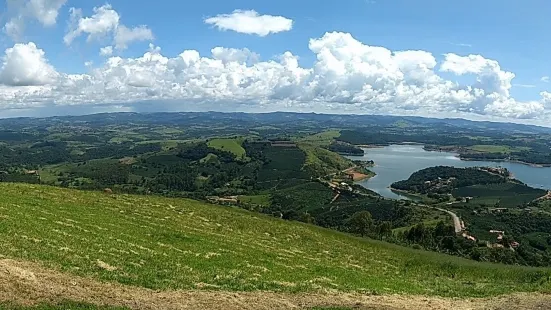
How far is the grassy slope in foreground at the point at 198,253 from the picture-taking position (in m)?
25.2

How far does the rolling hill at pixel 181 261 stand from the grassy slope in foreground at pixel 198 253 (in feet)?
0.29

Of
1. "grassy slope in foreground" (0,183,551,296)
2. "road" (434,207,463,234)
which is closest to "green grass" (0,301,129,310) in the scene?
"grassy slope in foreground" (0,183,551,296)

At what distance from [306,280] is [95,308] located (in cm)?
1435

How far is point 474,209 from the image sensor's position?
654 feet

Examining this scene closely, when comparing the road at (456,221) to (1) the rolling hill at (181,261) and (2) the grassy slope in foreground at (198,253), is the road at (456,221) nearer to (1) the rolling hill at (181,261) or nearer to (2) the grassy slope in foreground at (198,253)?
(2) the grassy slope in foreground at (198,253)

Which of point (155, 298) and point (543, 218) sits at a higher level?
point (155, 298)

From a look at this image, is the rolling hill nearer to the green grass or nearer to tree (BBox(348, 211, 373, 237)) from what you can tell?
the green grass

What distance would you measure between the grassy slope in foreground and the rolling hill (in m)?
0.09

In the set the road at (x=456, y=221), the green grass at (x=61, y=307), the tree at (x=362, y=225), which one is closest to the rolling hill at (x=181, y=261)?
the green grass at (x=61, y=307)

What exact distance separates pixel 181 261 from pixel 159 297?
29.6 feet

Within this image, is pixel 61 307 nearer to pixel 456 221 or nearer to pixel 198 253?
pixel 198 253

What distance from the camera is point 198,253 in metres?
33.6

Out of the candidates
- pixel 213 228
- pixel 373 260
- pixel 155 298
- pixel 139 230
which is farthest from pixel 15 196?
pixel 373 260

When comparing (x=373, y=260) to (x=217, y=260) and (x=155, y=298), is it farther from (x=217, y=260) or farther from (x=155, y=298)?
(x=155, y=298)
